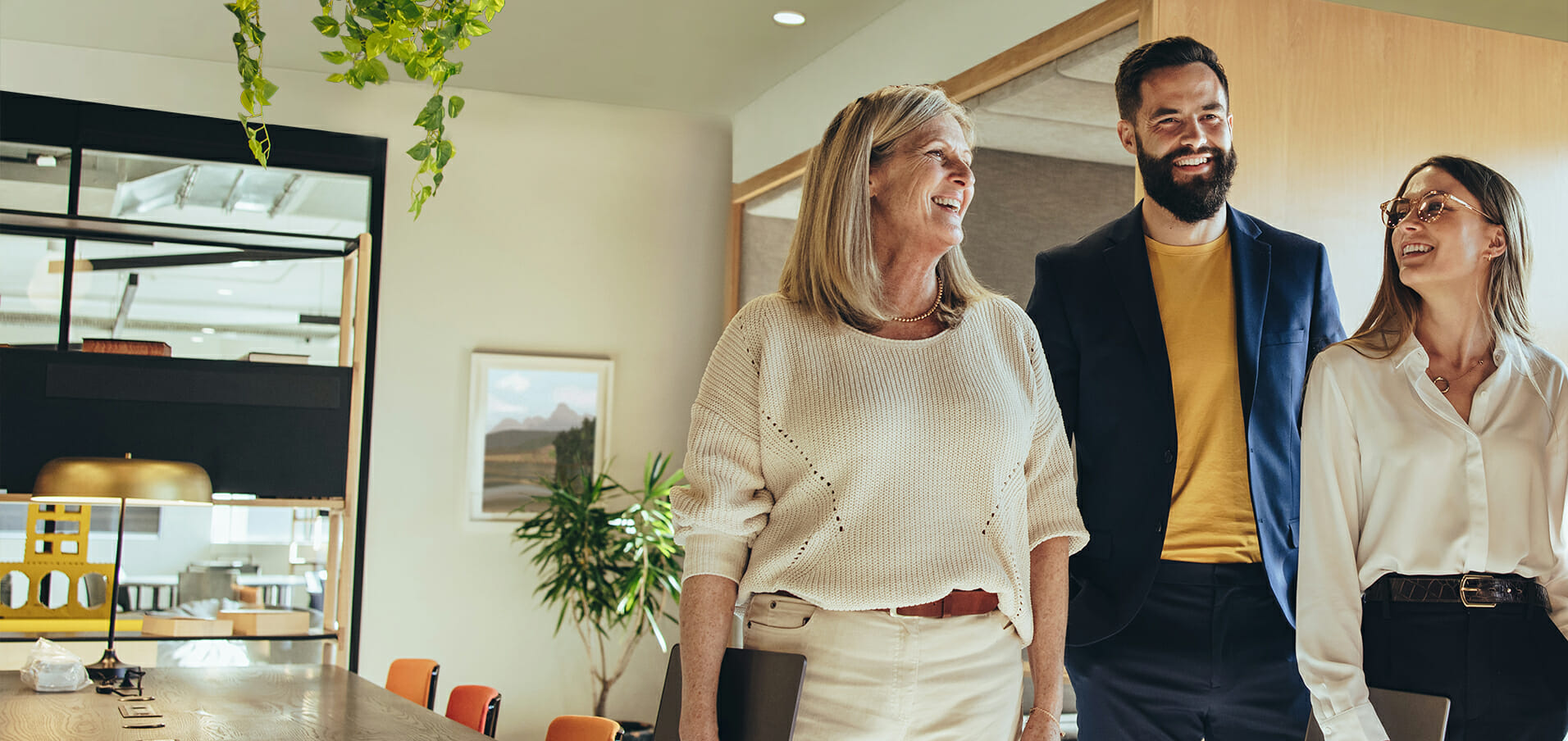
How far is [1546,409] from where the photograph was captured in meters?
2.02

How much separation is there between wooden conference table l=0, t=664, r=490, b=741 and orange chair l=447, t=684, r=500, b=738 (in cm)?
22

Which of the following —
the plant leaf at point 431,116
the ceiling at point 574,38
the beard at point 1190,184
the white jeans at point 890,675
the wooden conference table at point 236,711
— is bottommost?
the wooden conference table at point 236,711

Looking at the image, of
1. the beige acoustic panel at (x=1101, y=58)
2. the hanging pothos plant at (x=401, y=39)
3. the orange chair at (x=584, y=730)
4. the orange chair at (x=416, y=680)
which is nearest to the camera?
the hanging pothos plant at (x=401, y=39)

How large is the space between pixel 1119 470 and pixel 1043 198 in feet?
11.2

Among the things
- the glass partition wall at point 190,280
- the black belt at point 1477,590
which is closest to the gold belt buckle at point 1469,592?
the black belt at point 1477,590

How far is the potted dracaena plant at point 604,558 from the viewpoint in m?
5.95

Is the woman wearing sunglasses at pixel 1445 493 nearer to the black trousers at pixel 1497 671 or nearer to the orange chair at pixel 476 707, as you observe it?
the black trousers at pixel 1497 671

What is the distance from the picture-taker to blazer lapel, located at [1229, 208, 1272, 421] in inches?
87.4

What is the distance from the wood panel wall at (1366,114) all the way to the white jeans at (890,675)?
2.00m

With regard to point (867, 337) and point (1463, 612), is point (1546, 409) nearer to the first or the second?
point (1463, 612)

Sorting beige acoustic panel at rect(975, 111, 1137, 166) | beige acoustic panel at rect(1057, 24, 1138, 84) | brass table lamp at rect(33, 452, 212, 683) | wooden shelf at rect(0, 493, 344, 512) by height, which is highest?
beige acoustic panel at rect(975, 111, 1137, 166)

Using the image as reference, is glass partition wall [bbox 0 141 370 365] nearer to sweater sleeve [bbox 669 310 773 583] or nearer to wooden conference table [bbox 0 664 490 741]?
wooden conference table [bbox 0 664 490 741]

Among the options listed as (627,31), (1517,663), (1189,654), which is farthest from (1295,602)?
(627,31)

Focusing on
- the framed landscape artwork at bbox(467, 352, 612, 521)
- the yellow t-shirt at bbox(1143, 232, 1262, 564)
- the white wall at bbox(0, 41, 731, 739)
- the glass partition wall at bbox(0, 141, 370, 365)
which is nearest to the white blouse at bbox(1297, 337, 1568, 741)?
the yellow t-shirt at bbox(1143, 232, 1262, 564)
